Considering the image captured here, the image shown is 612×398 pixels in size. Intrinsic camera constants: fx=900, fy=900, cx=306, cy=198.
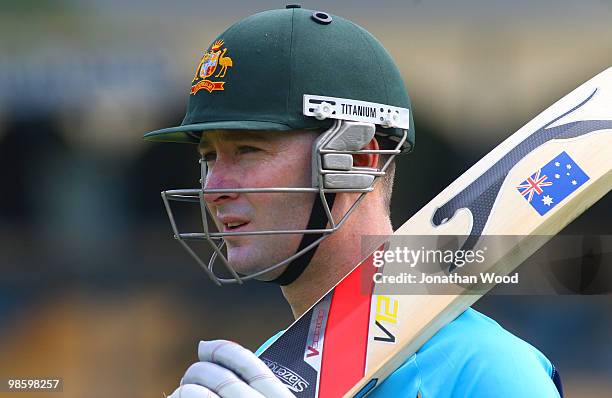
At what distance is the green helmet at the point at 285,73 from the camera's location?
2008mm

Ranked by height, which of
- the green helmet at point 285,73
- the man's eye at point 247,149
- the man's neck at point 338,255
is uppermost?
the green helmet at point 285,73

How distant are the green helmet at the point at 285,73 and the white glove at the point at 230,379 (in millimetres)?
498

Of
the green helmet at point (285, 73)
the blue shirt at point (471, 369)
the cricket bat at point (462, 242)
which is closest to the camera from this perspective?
the blue shirt at point (471, 369)

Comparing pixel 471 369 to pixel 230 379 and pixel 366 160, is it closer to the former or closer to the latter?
pixel 230 379

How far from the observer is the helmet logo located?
2.08m

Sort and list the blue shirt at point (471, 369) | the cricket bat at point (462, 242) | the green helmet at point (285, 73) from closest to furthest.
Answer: the blue shirt at point (471, 369)
the cricket bat at point (462, 242)
the green helmet at point (285, 73)

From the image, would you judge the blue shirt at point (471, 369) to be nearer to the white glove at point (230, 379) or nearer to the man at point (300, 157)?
the man at point (300, 157)

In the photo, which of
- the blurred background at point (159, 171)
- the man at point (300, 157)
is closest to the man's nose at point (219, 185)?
the man at point (300, 157)

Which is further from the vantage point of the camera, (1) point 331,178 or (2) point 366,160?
(2) point 366,160

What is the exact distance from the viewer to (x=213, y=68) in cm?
Answer: 211

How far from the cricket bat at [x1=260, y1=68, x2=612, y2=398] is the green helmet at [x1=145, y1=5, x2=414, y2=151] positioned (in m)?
0.28

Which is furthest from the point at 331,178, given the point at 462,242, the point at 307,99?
the point at 462,242

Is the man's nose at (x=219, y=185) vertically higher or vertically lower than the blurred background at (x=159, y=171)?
higher

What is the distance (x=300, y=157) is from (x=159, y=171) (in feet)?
13.7
